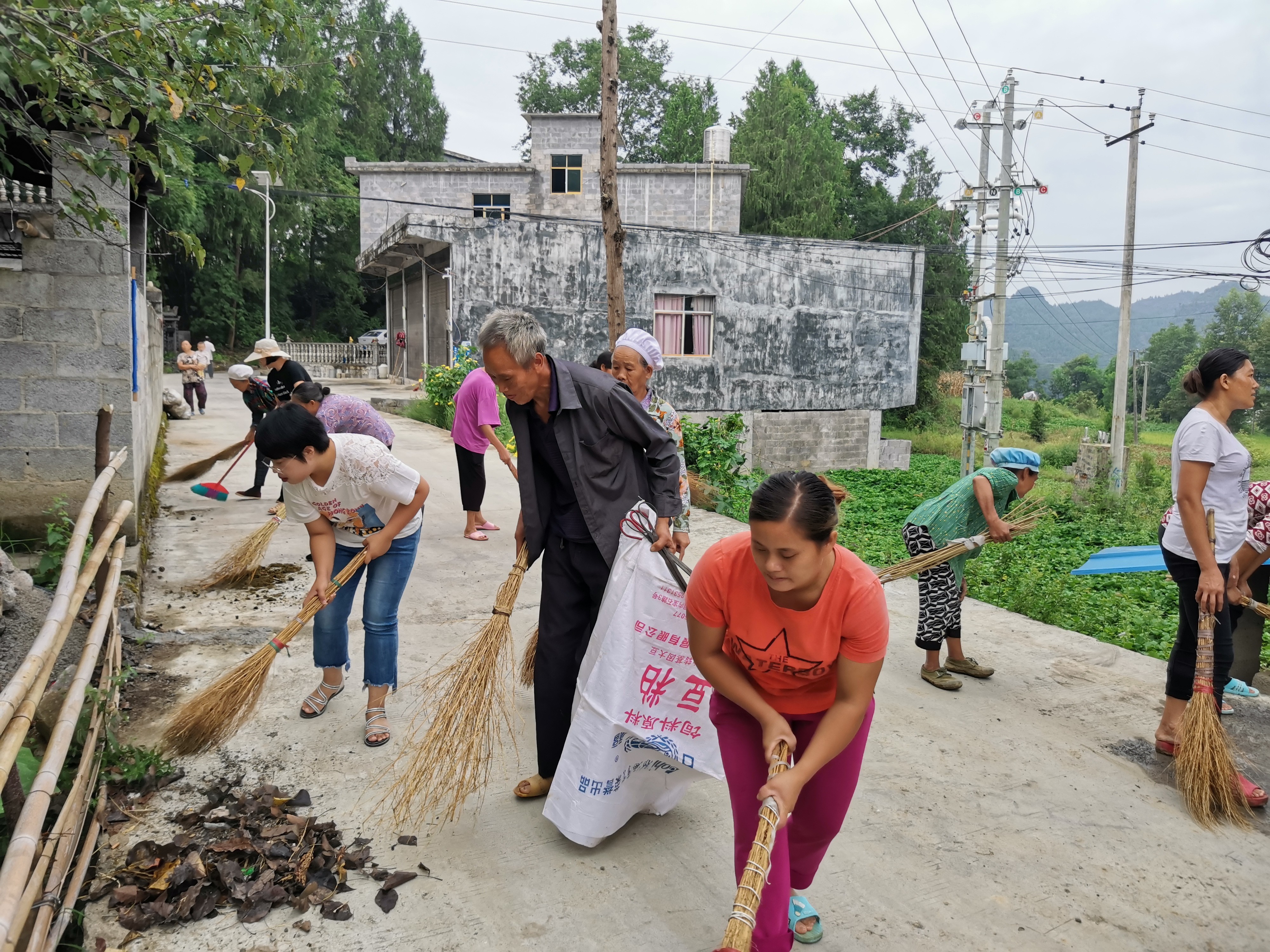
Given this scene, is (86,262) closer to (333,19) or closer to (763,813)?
(333,19)

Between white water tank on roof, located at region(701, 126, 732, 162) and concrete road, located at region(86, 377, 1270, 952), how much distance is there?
2433 centimetres

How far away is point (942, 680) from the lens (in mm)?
4145

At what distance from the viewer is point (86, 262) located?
5.15 meters

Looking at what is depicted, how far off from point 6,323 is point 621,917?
16.7 ft

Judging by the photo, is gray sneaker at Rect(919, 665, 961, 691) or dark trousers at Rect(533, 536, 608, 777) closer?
dark trousers at Rect(533, 536, 608, 777)

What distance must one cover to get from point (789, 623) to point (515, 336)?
1272 millimetres

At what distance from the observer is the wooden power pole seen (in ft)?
27.7

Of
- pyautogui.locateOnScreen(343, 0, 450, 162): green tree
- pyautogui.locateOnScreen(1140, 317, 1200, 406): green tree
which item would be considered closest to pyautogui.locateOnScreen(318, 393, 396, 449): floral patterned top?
pyautogui.locateOnScreen(343, 0, 450, 162): green tree

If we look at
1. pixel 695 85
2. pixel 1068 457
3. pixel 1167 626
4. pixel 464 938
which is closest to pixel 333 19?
pixel 464 938

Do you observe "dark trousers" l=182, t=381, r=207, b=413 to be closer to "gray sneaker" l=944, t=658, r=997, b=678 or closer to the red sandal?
"gray sneaker" l=944, t=658, r=997, b=678

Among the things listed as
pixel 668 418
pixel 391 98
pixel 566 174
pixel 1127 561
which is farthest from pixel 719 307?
pixel 391 98

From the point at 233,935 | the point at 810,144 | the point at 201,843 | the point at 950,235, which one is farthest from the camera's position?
the point at 950,235

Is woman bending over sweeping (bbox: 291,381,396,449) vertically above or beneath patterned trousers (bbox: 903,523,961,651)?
above

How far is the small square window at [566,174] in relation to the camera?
25.7 m
